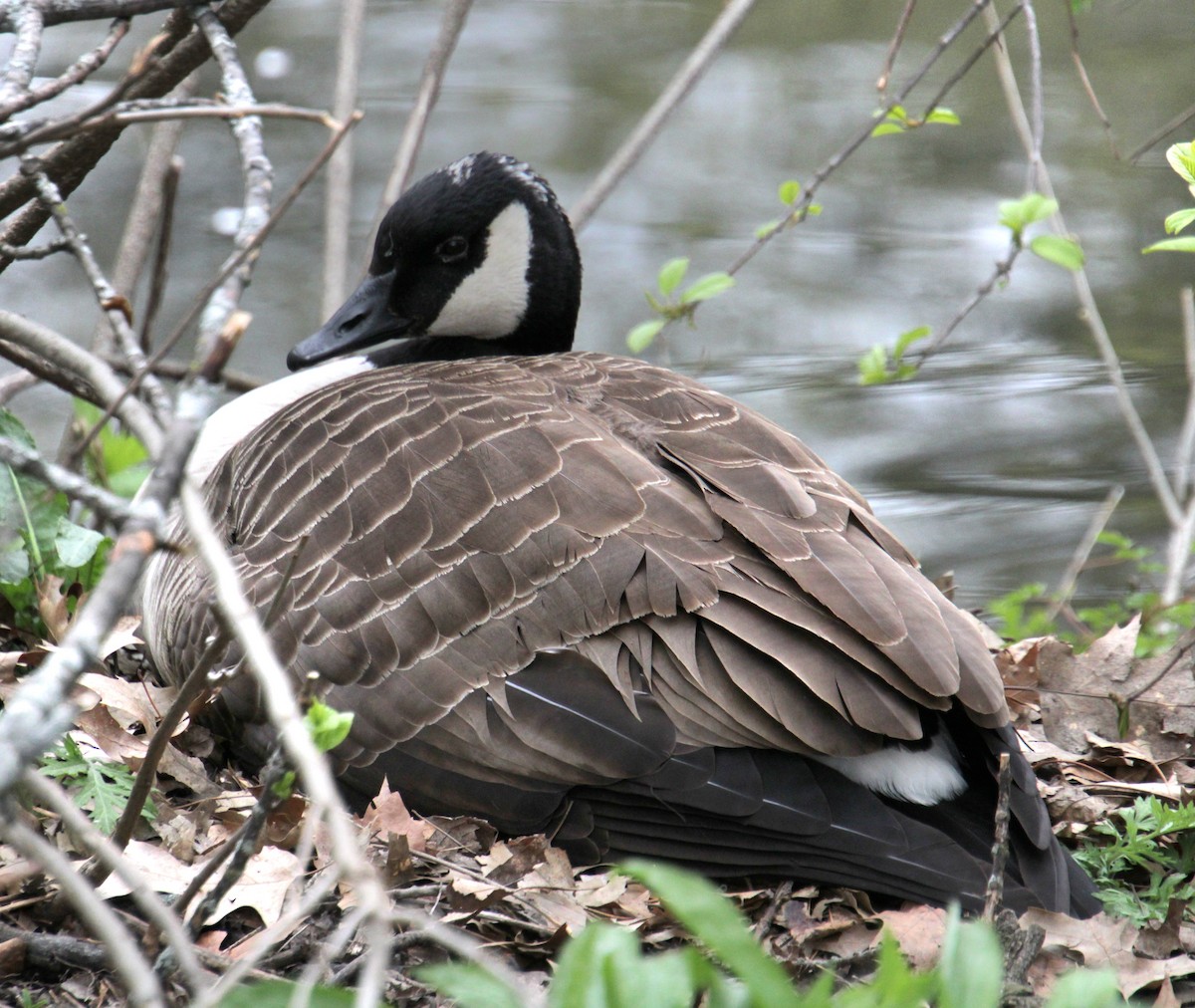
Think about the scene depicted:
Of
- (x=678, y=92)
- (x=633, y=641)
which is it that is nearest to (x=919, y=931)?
(x=633, y=641)

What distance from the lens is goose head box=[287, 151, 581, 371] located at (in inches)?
183

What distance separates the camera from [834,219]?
36.7 ft

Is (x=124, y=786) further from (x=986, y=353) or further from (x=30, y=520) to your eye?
(x=986, y=353)

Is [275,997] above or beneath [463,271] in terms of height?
beneath

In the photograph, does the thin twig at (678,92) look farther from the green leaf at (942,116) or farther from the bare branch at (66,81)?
the bare branch at (66,81)

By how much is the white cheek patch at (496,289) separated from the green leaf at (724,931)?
3424 millimetres

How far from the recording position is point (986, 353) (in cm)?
989

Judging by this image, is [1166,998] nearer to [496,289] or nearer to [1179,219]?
[1179,219]

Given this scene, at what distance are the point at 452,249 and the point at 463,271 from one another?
0.27 feet

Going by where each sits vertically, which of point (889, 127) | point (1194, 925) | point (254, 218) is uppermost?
point (254, 218)

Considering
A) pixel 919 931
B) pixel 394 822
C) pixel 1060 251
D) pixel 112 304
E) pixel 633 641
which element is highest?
pixel 112 304

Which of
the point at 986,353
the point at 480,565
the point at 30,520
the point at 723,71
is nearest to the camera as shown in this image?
the point at 480,565

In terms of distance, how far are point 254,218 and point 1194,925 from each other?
8.22 ft

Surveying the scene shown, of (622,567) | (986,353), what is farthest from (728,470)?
(986,353)
